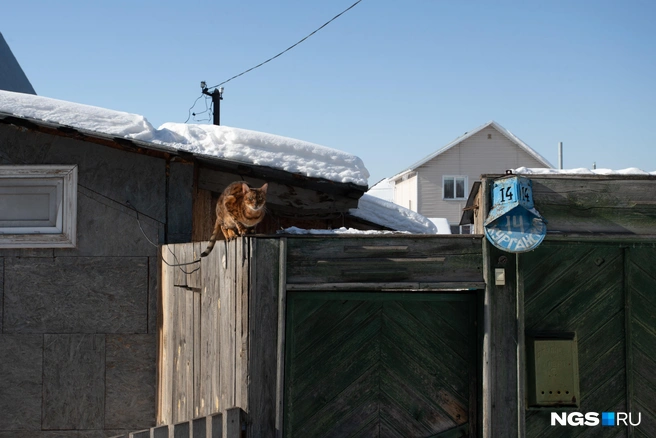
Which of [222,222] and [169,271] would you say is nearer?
[222,222]

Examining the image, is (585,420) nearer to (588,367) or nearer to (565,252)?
(588,367)

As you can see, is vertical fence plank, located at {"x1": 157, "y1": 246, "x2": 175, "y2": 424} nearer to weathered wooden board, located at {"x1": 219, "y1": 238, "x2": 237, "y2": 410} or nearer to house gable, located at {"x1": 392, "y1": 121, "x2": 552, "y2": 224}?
weathered wooden board, located at {"x1": 219, "y1": 238, "x2": 237, "y2": 410}

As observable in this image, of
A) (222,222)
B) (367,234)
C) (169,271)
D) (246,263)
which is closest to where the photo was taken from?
(246,263)

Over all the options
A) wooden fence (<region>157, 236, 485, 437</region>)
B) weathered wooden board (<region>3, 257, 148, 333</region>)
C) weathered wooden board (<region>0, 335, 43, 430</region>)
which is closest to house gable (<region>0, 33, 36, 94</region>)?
weathered wooden board (<region>3, 257, 148, 333</region>)

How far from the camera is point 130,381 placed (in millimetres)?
6445

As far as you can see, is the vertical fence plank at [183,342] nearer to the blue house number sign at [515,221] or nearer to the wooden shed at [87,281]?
the wooden shed at [87,281]

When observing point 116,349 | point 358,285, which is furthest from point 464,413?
point 116,349

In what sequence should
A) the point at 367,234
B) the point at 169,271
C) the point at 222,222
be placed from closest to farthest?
the point at 367,234 → the point at 222,222 → the point at 169,271

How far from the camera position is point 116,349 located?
21.2 feet

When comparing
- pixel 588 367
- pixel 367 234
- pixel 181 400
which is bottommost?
pixel 181 400

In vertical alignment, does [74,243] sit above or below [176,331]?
above

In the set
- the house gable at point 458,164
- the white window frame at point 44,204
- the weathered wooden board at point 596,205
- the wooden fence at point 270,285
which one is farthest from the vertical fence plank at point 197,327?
the house gable at point 458,164

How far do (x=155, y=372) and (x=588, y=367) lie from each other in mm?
4105

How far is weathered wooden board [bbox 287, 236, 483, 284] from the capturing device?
4633 mm
